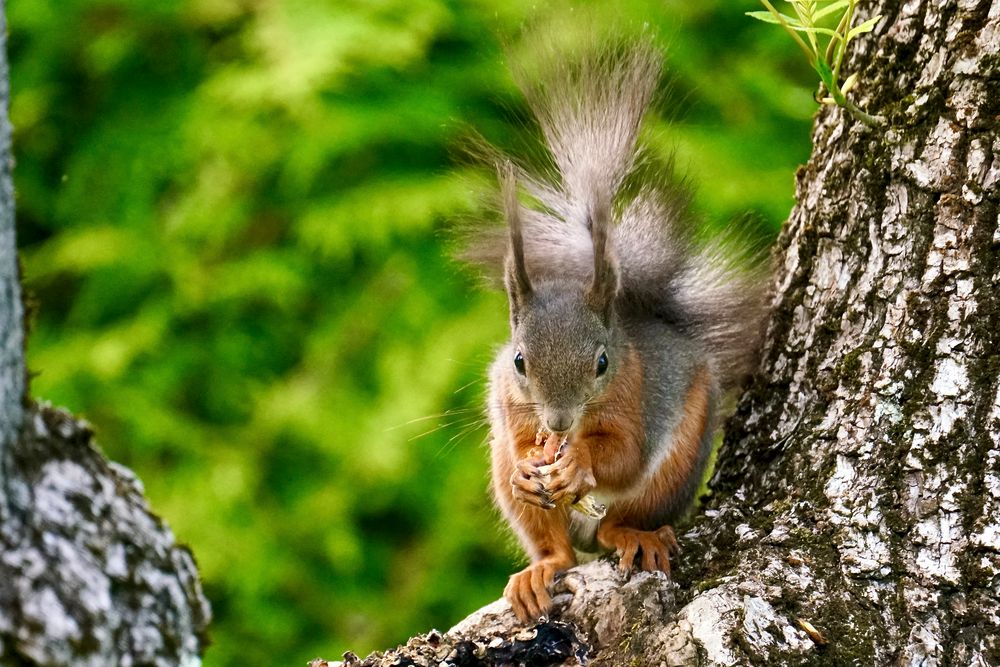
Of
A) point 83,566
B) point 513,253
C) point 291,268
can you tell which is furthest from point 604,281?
point 291,268

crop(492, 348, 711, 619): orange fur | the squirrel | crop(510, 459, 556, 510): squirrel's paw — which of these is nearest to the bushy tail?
the squirrel

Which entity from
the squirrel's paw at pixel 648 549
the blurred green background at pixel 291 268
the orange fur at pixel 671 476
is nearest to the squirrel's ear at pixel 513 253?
the orange fur at pixel 671 476

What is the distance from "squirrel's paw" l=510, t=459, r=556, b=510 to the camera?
73.9 inches

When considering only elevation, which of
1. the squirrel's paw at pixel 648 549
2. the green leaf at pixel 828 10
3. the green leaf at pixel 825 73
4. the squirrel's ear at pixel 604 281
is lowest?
the squirrel's paw at pixel 648 549

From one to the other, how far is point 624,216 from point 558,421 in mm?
505

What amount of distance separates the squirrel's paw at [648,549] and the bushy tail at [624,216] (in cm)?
35

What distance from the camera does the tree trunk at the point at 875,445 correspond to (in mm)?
1448

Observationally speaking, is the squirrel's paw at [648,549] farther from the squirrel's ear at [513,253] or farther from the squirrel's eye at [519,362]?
the squirrel's ear at [513,253]

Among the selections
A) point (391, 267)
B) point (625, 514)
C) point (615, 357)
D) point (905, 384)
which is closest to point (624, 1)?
point (391, 267)

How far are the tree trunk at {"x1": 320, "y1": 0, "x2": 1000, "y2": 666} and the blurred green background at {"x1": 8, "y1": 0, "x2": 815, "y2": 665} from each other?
4.68 feet

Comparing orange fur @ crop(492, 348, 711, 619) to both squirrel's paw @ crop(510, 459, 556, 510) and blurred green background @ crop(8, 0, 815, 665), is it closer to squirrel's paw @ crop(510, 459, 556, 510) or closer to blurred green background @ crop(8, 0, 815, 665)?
squirrel's paw @ crop(510, 459, 556, 510)

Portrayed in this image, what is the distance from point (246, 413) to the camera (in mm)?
3660

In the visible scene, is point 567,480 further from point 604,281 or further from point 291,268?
point 291,268

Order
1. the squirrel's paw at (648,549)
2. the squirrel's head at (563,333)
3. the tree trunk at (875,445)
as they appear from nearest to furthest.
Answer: the tree trunk at (875,445)
the squirrel's paw at (648,549)
the squirrel's head at (563,333)
